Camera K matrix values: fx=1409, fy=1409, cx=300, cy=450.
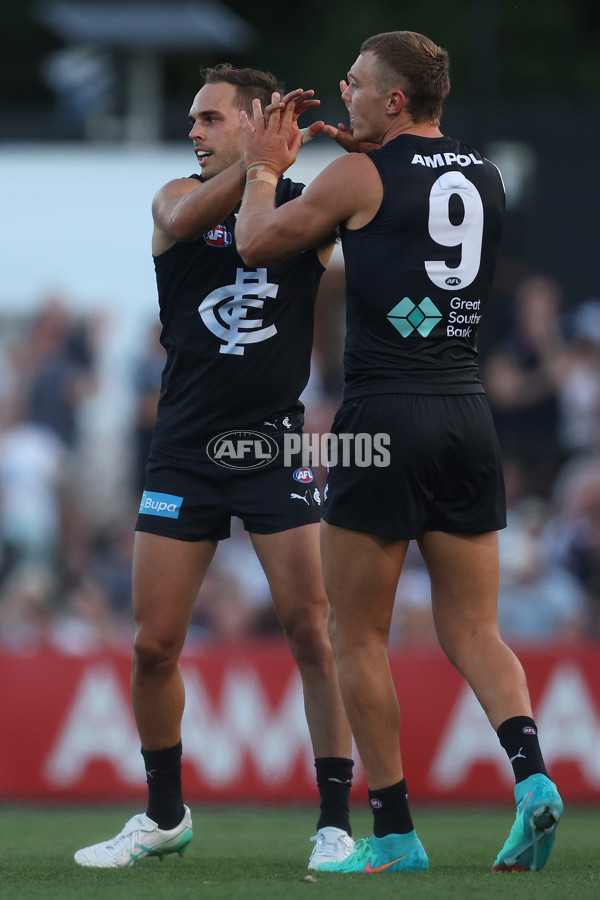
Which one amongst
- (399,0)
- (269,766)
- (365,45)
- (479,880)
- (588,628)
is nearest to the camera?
(479,880)

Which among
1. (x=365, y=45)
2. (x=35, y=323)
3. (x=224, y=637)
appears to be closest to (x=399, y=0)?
(x=35, y=323)

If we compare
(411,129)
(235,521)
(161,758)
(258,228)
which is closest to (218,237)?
(258,228)

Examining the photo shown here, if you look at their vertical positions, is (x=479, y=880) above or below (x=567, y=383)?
below

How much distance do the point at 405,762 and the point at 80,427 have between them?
166 inches

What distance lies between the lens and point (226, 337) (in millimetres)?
5047

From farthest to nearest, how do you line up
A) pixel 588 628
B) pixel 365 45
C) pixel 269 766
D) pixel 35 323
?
1. pixel 35 323
2. pixel 588 628
3. pixel 269 766
4. pixel 365 45

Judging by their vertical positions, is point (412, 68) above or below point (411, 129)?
above

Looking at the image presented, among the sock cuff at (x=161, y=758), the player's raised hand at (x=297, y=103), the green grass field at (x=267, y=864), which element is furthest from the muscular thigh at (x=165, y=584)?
the player's raised hand at (x=297, y=103)

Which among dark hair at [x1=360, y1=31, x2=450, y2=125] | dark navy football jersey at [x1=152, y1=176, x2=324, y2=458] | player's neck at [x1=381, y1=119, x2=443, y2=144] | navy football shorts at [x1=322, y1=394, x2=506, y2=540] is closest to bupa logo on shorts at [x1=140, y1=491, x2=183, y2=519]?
dark navy football jersey at [x1=152, y1=176, x2=324, y2=458]

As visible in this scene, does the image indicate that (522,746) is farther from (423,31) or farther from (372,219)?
(423,31)

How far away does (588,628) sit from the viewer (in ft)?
30.8

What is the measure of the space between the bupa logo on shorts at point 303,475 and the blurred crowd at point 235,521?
13.8 ft

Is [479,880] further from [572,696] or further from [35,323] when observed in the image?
[35,323]

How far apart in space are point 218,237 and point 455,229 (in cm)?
101
